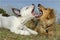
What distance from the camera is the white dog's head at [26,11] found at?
7.14 metres

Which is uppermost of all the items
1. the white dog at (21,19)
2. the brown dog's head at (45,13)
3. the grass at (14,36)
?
the brown dog's head at (45,13)

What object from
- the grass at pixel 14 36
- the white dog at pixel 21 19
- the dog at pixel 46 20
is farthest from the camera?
the white dog at pixel 21 19

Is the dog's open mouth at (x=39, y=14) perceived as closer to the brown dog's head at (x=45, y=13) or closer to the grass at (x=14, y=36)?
the brown dog's head at (x=45, y=13)

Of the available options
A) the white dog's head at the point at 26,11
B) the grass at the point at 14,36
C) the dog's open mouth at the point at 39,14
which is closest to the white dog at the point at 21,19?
the white dog's head at the point at 26,11

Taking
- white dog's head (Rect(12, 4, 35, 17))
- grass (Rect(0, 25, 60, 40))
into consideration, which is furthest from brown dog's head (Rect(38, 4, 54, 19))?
grass (Rect(0, 25, 60, 40))

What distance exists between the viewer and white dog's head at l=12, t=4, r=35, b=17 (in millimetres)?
7143

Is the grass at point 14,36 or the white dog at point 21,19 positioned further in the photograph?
the white dog at point 21,19

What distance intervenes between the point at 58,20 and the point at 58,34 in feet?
2.16

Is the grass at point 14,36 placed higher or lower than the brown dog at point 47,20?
lower

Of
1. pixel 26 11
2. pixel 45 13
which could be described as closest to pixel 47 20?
pixel 45 13

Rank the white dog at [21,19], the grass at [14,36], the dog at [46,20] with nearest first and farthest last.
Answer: the grass at [14,36] → the dog at [46,20] → the white dog at [21,19]

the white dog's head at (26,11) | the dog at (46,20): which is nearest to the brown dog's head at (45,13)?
the dog at (46,20)

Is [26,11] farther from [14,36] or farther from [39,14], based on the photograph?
[14,36]

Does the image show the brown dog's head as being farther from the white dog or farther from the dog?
the white dog
